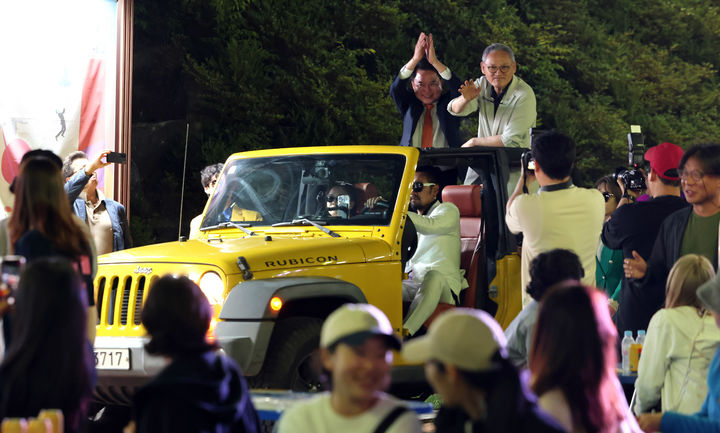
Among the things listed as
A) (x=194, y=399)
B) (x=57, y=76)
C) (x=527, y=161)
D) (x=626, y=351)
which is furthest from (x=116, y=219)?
(x=194, y=399)

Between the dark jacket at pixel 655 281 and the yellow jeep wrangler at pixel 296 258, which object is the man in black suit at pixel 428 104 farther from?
the dark jacket at pixel 655 281

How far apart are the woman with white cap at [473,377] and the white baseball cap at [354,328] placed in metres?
0.22

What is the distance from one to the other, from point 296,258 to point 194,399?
366 cm

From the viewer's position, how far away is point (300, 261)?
7.18m

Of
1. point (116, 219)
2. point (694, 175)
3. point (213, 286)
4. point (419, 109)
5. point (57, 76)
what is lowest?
point (213, 286)

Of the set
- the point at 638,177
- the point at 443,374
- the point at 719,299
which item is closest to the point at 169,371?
the point at 443,374

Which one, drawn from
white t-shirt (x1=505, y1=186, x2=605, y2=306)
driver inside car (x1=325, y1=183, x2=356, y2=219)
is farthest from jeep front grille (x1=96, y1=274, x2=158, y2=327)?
white t-shirt (x1=505, y1=186, x2=605, y2=306)

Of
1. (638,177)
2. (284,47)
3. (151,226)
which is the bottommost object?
(151,226)

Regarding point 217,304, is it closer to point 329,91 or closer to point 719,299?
point 719,299

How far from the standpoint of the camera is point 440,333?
10.8ft

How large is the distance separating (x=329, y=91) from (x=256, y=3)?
2.09 meters

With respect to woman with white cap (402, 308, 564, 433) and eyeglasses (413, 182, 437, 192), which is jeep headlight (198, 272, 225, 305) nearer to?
eyeglasses (413, 182, 437, 192)

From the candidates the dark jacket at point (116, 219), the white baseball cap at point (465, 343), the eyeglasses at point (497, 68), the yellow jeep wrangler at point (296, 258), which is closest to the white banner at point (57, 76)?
the dark jacket at point (116, 219)

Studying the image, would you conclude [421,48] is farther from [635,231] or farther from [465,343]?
[465,343]
